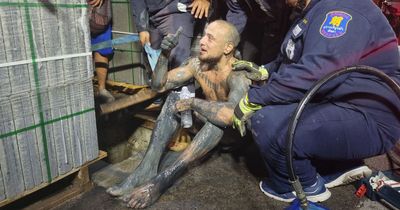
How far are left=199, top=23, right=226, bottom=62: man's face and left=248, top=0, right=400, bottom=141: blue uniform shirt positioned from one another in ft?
3.18

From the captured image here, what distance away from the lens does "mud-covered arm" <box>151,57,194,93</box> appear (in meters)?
3.42

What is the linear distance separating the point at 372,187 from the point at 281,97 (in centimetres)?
121

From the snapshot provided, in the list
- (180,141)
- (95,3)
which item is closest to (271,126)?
(180,141)

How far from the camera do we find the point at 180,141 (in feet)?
12.7

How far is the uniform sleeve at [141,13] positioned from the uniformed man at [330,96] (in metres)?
2.02

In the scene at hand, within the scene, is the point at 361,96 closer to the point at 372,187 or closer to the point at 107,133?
the point at 372,187

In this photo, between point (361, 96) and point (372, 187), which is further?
point (372, 187)

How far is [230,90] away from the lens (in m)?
3.20

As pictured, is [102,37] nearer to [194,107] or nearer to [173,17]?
[173,17]

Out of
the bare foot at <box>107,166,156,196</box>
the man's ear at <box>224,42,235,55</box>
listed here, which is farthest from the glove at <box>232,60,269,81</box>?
the bare foot at <box>107,166,156,196</box>

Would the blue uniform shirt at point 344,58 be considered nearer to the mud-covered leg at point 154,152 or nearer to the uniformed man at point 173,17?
the mud-covered leg at point 154,152

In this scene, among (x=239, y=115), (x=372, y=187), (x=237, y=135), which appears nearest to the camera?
(x=239, y=115)

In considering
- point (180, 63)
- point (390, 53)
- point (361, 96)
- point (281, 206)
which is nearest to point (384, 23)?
point (390, 53)

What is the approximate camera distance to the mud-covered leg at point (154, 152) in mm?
2873
